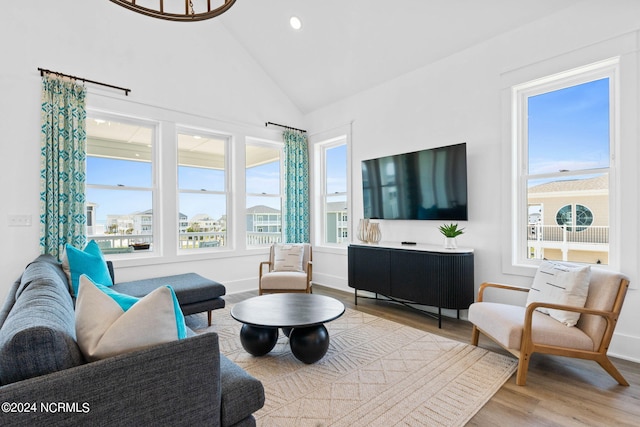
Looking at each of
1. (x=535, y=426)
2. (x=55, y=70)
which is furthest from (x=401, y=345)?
(x=55, y=70)

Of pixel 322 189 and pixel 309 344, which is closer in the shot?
pixel 309 344

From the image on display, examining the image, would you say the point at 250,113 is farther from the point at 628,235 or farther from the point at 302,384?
the point at 628,235

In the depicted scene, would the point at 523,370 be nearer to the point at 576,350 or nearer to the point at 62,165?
the point at 576,350

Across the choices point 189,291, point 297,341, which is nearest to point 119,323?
point 297,341

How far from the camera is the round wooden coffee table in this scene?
2.40m

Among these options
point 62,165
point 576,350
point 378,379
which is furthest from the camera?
point 62,165

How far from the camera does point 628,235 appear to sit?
2.60m

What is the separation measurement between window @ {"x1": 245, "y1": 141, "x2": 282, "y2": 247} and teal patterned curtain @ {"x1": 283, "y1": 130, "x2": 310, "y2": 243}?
224 millimetres

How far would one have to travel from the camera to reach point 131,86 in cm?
393

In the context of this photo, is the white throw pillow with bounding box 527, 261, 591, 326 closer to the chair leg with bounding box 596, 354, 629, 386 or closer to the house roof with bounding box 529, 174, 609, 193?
the chair leg with bounding box 596, 354, 629, 386

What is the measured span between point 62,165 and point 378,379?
3.81 meters

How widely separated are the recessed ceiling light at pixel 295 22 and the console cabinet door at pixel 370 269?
3.02 m

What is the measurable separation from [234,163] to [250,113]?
0.85 metres

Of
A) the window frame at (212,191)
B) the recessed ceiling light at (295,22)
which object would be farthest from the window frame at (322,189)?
the recessed ceiling light at (295,22)
